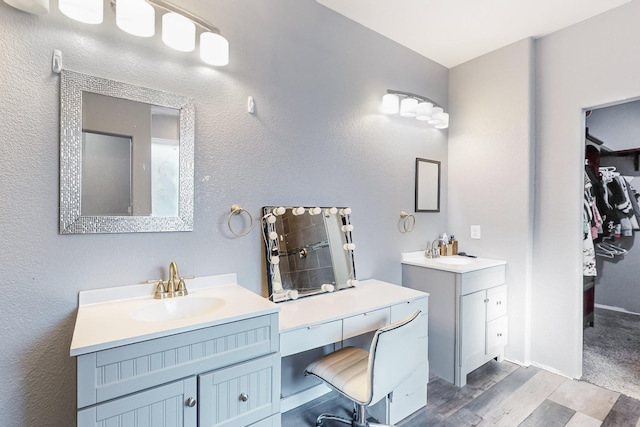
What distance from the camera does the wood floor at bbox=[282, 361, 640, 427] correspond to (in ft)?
6.16

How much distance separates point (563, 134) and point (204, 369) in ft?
9.49

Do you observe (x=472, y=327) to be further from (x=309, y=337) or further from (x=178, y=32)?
(x=178, y=32)

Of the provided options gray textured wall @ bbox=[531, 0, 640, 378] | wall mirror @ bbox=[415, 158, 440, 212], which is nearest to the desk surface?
wall mirror @ bbox=[415, 158, 440, 212]

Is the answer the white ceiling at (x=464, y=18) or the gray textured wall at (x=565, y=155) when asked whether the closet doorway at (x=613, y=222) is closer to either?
the gray textured wall at (x=565, y=155)

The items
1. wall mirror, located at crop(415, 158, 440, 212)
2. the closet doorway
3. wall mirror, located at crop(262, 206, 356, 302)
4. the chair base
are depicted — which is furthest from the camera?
the closet doorway

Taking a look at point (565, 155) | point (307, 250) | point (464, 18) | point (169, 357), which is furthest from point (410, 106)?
point (169, 357)

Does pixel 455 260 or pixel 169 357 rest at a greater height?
pixel 455 260

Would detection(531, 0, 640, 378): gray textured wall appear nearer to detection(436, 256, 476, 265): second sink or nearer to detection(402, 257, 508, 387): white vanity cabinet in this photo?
detection(402, 257, 508, 387): white vanity cabinet

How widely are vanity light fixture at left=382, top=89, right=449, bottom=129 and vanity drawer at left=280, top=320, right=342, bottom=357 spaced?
1685 mm

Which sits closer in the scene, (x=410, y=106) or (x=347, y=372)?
(x=347, y=372)

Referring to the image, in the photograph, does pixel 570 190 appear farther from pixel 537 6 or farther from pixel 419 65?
pixel 419 65

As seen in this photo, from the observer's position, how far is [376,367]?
138 centimetres

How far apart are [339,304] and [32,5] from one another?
6.32ft

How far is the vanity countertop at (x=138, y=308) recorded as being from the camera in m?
1.04
